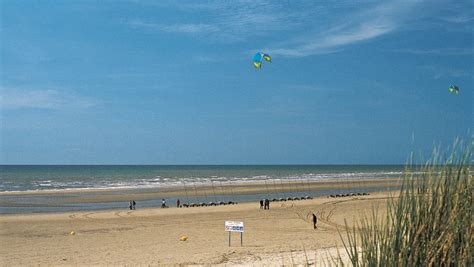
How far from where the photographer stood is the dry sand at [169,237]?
49.8ft

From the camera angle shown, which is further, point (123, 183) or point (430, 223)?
point (123, 183)

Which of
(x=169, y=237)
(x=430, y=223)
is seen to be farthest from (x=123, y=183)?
(x=430, y=223)

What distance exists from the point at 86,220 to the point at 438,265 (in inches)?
948

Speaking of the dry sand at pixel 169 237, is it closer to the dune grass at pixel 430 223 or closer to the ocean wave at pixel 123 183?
the dune grass at pixel 430 223

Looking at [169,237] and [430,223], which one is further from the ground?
[430,223]

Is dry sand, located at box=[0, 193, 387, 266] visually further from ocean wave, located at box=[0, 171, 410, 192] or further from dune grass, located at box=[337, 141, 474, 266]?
ocean wave, located at box=[0, 171, 410, 192]

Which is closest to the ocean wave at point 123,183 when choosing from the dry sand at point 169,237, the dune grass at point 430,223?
the dry sand at point 169,237

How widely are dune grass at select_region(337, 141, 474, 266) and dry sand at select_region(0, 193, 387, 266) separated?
491cm

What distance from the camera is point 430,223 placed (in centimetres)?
443

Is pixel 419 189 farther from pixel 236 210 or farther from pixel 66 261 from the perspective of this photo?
pixel 236 210

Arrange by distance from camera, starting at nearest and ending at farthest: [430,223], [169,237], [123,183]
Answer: [430,223] → [169,237] → [123,183]

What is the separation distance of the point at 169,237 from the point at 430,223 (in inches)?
648

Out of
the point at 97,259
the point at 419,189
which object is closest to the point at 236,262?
the point at 97,259

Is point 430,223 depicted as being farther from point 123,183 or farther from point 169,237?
point 123,183
